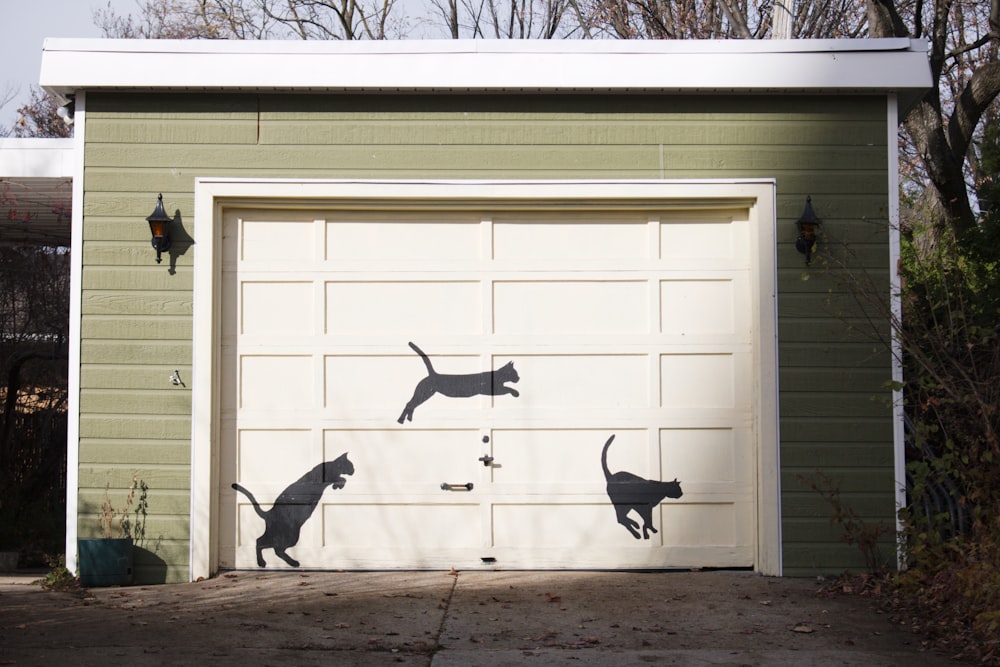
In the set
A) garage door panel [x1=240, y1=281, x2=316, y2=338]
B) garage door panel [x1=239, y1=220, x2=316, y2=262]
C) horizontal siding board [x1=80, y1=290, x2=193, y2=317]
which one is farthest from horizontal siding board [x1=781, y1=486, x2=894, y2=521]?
horizontal siding board [x1=80, y1=290, x2=193, y2=317]

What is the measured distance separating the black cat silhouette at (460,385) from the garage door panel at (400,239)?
0.72m

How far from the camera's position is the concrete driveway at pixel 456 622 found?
4.71 metres

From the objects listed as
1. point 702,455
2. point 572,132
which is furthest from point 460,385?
point 572,132

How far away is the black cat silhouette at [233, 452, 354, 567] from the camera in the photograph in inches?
257

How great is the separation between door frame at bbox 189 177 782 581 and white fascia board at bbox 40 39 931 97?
2.11 feet

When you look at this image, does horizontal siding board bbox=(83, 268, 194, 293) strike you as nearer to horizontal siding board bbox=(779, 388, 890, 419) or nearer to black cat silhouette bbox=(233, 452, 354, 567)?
black cat silhouette bbox=(233, 452, 354, 567)

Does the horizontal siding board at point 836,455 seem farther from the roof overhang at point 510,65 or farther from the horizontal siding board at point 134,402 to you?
the horizontal siding board at point 134,402

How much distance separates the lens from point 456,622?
17.4 feet

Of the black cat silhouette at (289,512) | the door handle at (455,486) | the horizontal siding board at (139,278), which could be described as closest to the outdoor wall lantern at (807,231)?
the door handle at (455,486)

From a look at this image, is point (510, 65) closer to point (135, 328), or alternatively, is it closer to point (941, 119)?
point (135, 328)

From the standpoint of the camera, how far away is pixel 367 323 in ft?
21.6

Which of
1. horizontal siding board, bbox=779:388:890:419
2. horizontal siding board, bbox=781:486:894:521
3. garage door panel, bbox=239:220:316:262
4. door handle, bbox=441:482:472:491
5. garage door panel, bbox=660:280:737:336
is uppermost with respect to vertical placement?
garage door panel, bbox=239:220:316:262

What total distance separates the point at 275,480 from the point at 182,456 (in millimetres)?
622

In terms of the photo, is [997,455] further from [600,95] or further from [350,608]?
[350,608]
